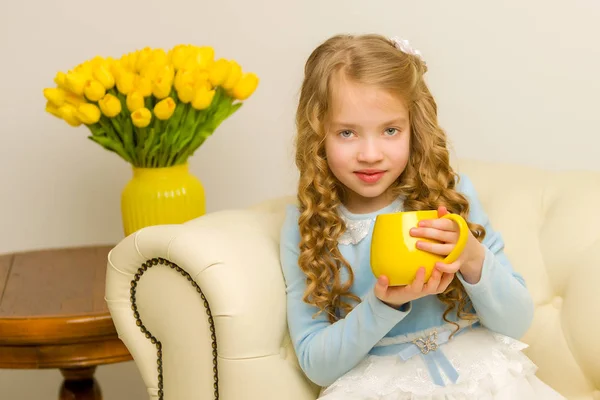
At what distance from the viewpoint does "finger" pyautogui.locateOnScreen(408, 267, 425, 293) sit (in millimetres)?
1107

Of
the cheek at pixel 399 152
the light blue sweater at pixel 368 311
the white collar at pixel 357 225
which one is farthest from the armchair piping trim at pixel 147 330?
the cheek at pixel 399 152

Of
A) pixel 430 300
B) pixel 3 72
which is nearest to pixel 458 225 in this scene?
pixel 430 300

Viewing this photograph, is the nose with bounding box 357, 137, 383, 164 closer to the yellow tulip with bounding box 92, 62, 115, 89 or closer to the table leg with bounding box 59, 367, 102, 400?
the yellow tulip with bounding box 92, 62, 115, 89

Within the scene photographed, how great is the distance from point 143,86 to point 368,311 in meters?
0.69

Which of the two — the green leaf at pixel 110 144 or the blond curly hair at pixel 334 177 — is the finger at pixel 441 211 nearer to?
the blond curly hair at pixel 334 177

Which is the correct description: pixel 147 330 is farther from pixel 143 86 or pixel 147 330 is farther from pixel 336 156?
pixel 143 86

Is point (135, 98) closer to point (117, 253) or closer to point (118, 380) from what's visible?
point (117, 253)

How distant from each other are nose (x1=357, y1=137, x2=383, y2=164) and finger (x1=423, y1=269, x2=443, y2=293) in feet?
0.81

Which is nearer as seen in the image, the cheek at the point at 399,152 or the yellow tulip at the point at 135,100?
the cheek at the point at 399,152

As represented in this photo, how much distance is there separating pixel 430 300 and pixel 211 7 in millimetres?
1170

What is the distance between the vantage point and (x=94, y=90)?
1.66 metres

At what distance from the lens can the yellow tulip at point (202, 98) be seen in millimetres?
1697

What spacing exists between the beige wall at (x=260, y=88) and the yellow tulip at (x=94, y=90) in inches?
18.0

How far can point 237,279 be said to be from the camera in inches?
51.5
